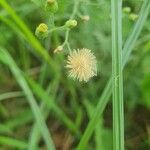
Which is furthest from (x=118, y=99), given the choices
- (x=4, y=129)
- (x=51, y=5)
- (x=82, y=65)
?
(x=4, y=129)

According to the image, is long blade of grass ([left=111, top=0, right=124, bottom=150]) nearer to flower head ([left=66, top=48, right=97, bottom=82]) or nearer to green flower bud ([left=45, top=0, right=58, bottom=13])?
flower head ([left=66, top=48, right=97, bottom=82])

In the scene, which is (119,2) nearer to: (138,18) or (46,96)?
(138,18)

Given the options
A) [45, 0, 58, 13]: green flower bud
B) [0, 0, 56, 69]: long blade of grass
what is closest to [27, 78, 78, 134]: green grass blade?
[0, 0, 56, 69]: long blade of grass

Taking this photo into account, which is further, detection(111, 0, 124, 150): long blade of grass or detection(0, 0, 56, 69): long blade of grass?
detection(0, 0, 56, 69): long blade of grass

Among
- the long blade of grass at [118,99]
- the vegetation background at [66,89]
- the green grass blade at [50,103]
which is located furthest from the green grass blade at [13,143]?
the long blade of grass at [118,99]

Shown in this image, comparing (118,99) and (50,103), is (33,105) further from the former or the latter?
Answer: (118,99)

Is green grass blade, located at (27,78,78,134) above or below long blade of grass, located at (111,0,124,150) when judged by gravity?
above
